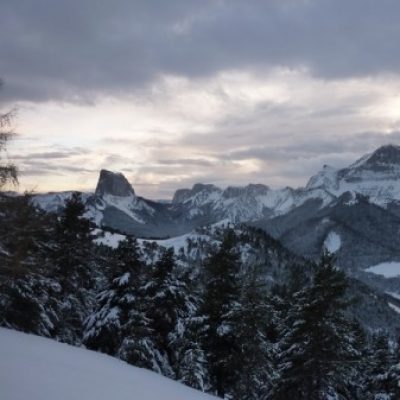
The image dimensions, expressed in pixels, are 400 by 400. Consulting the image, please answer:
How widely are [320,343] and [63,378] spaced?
16997 millimetres

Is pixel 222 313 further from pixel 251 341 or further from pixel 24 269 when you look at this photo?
pixel 24 269

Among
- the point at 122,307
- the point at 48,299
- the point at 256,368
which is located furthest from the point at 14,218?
the point at 256,368

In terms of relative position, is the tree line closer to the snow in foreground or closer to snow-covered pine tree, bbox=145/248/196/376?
snow-covered pine tree, bbox=145/248/196/376

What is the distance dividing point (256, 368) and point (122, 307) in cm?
814

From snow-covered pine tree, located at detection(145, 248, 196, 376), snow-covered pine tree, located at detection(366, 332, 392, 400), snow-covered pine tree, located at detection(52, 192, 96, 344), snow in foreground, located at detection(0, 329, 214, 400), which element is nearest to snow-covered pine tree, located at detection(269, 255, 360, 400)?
snow-covered pine tree, located at detection(145, 248, 196, 376)

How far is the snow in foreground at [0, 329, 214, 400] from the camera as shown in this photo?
870 cm

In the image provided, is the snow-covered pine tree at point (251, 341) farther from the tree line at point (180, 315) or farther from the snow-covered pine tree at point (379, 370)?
the snow-covered pine tree at point (379, 370)

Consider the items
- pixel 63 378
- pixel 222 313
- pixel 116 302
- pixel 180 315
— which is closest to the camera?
pixel 63 378

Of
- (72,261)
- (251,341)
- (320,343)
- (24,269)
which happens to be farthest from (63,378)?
(251,341)

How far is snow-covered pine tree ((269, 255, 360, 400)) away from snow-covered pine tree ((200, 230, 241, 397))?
9.61ft

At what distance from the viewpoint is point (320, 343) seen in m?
24.0

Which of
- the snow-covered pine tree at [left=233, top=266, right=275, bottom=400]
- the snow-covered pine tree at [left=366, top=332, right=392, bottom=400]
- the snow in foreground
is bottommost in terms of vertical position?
the snow-covered pine tree at [left=366, top=332, right=392, bottom=400]

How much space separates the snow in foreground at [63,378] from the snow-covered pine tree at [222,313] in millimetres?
11094

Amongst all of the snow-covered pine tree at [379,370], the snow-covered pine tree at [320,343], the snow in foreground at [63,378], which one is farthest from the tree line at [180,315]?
the snow in foreground at [63,378]
